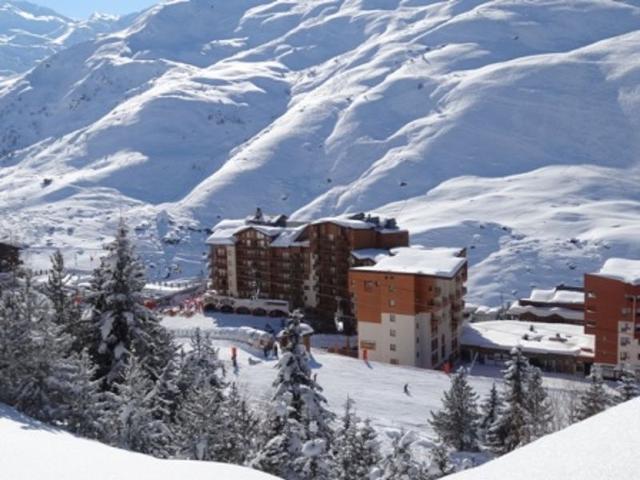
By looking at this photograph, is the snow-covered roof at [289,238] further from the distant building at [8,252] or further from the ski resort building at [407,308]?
the distant building at [8,252]

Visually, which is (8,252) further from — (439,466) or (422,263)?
(439,466)

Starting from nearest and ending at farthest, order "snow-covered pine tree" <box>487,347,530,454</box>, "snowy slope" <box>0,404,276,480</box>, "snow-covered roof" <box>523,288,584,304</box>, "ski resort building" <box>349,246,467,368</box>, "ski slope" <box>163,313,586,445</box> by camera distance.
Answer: "snowy slope" <box>0,404,276,480</box> < "snow-covered pine tree" <box>487,347,530,454</box> < "ski slope" <box>163,313,586,445</box> < "ski resort building" <box>349,246,467,368</box> < "snow-covered roof" <box>523,288,584,304</box>

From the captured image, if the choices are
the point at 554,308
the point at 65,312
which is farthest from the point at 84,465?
the point at 554,308

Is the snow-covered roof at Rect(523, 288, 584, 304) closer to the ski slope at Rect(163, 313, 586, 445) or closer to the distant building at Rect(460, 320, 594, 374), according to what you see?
the distant building at Rect(460, 320, 594, 374)

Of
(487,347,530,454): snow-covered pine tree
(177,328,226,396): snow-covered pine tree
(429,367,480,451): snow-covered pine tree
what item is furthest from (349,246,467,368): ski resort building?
(177,328,226,396): snow-covered pine tree

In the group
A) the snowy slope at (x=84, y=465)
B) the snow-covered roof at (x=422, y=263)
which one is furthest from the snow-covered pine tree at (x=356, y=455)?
the snow-covered roof at (x=422, y=263)
